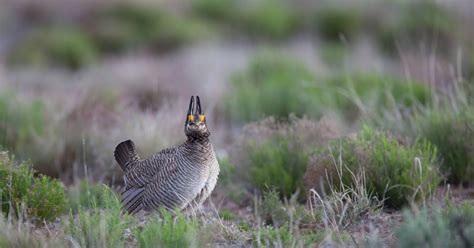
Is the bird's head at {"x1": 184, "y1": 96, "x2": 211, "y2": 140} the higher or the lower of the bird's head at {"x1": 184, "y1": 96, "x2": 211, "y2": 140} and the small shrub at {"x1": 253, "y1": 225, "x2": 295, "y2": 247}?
the higher

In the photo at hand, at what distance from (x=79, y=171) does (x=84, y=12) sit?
48.5 ft

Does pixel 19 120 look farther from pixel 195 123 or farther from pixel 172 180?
pixel 195 123

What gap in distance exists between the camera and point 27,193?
6449 millimetres

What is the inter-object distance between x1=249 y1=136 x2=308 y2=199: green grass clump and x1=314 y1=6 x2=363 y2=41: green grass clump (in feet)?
41.3

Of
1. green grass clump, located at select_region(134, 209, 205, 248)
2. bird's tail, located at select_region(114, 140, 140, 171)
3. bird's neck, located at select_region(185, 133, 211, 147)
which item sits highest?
bird's neck, located at select_region(185, 133, 211, 147)

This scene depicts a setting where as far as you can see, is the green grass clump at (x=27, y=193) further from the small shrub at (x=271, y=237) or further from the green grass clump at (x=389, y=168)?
the green grass clump at (x=389, y=168)

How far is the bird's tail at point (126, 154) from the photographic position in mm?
6836

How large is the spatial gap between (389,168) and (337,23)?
47.4 ft

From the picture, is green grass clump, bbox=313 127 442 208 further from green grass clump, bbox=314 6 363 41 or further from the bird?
green grass clump, bbox=314 6 363 41

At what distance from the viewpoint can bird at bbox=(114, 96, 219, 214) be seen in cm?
612

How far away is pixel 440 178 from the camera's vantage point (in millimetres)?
7016

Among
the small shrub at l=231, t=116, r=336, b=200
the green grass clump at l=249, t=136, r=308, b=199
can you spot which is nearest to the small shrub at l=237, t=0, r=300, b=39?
the small shrub at l=231, t=116, r=336, b=200

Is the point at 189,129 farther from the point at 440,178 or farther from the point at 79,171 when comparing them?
the point at 79,171

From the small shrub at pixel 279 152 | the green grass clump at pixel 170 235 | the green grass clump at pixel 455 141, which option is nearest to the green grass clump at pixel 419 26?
the green grass clump at pixel 455 141
